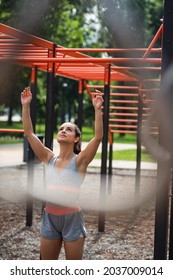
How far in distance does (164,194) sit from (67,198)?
56 centimetres

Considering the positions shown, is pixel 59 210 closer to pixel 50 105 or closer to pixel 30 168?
pixel 50 105

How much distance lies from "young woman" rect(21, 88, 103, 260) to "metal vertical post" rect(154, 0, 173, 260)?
432 millimetres

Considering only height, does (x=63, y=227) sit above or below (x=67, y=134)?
below

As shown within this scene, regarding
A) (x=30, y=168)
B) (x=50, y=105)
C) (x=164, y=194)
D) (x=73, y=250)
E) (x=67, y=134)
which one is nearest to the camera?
(x=164, y=194)

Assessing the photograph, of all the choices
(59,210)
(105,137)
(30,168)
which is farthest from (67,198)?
(30,168)

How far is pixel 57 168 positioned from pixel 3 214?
3959mm

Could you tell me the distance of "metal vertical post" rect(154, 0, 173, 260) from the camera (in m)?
2.71

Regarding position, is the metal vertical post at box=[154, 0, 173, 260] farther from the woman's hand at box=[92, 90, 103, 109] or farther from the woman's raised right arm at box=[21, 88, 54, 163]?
the woman's raised right arm at box=[21, 88, 54, 163]

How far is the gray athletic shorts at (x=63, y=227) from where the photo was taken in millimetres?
2881

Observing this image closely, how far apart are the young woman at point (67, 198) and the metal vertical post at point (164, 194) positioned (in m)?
0.43

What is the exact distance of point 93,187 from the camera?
31.7 feet

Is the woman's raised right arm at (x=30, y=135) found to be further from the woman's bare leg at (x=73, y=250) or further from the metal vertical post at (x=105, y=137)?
the metal vertical post at (x=105, y=137)

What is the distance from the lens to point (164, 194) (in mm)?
2773

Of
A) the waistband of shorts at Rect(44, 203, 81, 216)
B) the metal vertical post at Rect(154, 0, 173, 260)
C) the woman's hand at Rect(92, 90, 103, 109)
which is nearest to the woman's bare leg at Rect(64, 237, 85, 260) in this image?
the waistband of shorts at Rect(44, 203, 81, 216)
